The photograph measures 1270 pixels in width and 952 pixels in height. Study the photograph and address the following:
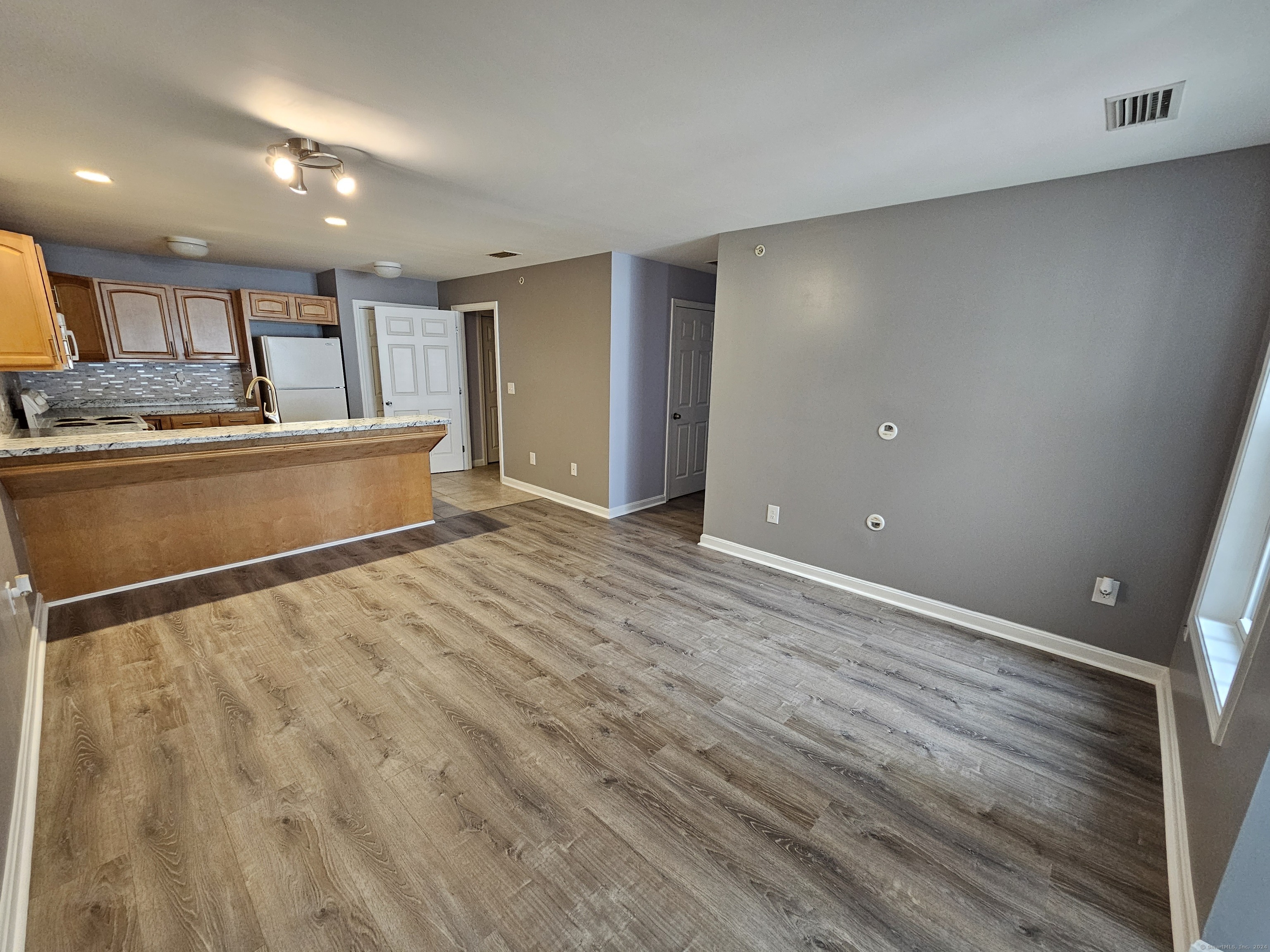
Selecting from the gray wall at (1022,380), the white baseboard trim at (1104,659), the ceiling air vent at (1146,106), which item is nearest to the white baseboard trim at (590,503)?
the white baseboard trim at (1104,659)

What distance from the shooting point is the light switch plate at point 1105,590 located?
7.84 ft

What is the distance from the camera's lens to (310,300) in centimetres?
511

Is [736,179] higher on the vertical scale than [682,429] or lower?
higher

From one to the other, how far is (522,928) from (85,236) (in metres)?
5.47

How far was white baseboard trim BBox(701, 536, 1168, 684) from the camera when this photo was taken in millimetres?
2414

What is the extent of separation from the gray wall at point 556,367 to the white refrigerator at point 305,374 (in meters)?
1.58

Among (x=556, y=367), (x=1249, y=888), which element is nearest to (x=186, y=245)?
(x=556, y=367)

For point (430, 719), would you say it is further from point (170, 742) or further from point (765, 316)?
point (765, 316)

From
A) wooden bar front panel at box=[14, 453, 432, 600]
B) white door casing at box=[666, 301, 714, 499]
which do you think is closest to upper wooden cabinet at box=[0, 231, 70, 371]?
wooden bar front panel at box=[14, 453, 432, 600]

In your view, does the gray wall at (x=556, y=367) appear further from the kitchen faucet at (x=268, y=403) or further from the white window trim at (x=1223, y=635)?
the white window trim at (x=1223, y=635)

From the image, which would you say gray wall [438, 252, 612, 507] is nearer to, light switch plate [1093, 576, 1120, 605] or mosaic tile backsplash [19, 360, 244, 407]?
mosaic tile backsplash [19, 360, 244, 407]

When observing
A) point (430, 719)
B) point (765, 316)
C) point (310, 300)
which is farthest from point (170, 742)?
point (310, 300)

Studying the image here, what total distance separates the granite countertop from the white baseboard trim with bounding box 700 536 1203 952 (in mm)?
2800

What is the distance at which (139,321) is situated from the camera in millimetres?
4355
